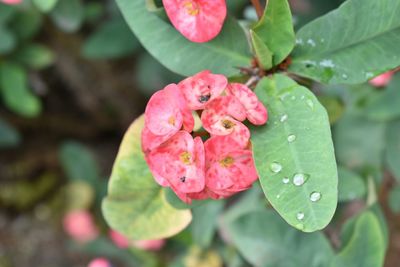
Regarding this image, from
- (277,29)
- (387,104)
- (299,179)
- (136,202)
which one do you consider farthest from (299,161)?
(387,104)

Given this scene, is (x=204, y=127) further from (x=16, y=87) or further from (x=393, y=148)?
(x=16, y=87)

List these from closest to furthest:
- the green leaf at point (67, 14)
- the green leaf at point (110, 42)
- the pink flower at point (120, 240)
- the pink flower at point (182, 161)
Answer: the pink flower at point (182, 161), the green leaf at point (67, 14), the pink flower at point (120, 240), the green leaf at point (110, 42)

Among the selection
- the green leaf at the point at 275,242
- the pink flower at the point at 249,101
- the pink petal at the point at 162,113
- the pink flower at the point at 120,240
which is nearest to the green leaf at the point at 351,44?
the pink flower at the point at 249,101

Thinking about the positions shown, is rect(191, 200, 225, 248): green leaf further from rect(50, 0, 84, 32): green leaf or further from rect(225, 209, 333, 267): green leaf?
rect(50, 0, 84, 32): green leaf

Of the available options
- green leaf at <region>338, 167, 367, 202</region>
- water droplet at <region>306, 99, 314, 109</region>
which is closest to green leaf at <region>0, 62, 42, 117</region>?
green leaf at <region>338, 167, 367, 202</region>

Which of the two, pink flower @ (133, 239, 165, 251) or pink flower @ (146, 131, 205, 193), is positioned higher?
pink flower @ (146, 131, 205, 193)

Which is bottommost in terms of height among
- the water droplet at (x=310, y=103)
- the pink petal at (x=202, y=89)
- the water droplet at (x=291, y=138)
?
the water droplet at (x=291, y=138)

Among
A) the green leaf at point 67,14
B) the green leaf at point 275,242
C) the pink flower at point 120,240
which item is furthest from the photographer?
the pink flower at point 120,240

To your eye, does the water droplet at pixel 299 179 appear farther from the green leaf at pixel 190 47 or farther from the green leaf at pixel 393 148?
the green leaf at pixel 393 148

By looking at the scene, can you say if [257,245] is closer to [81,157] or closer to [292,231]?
[292,231]
